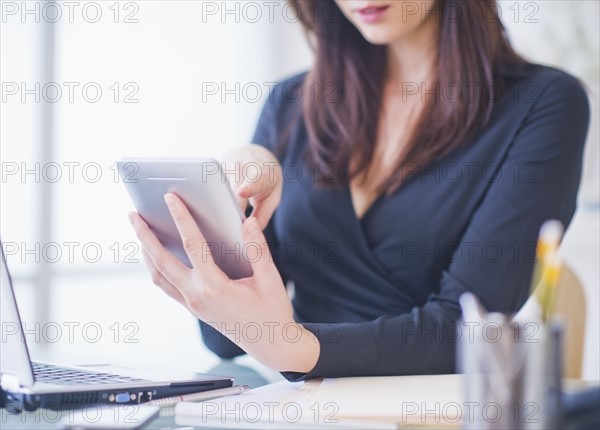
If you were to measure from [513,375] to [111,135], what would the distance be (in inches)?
102

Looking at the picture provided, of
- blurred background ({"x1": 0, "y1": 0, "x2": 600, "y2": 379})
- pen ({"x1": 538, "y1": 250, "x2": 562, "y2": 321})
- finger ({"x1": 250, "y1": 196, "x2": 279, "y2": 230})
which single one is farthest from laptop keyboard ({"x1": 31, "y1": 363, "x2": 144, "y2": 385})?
blurred background ({"x1": 0, "y1": 0, "x2": 600, "y2": 379})

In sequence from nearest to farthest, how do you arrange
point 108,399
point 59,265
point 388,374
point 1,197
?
point 108,399
point 388,374
point 1,197
point 59,265

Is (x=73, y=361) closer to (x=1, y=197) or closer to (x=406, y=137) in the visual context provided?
(x=406, y=137)

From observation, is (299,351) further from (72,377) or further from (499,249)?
(499,249)

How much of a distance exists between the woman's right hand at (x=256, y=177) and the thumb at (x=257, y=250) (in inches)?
8.8

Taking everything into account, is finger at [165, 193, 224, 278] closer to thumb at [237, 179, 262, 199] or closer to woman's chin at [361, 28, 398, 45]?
thumb at [237, 179, 262, 199]

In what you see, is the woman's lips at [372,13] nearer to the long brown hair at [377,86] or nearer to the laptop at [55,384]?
the long brown hair at [377,86]

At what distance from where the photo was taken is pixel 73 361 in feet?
3.76

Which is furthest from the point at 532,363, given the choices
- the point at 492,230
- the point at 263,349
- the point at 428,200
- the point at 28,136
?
the point at 28,136

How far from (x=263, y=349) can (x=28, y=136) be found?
2076 mm

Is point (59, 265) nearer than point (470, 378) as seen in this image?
No

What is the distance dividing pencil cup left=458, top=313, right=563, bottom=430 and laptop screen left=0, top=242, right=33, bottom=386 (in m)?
0.47

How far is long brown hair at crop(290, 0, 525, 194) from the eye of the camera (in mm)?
1426

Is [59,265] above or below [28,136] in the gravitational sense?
below
